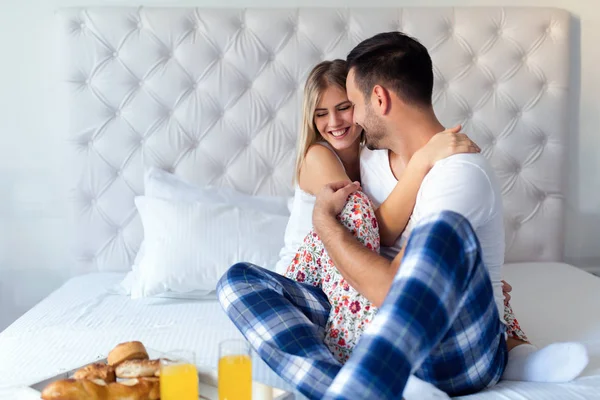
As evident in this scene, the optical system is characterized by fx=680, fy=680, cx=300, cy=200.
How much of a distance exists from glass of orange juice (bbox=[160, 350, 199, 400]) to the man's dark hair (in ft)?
2.88

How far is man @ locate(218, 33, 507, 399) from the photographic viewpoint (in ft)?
3.91

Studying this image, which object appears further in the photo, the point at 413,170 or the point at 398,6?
the point at 398,6

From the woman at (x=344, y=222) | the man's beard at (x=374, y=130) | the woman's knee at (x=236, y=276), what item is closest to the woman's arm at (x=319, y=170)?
the woman at (x=344, y=222)

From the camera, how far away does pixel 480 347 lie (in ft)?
4.63

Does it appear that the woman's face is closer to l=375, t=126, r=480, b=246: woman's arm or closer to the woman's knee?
l=375, t=126, r=480, b=246: woman's arm

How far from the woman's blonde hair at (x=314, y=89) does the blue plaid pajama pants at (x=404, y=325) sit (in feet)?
1.71

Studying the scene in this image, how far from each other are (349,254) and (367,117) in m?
0.40

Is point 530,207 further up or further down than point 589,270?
further up

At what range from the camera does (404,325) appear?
3.90 feet

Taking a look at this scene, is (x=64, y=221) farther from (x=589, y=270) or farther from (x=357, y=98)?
(x=589, y=270)

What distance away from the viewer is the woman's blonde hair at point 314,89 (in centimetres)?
207

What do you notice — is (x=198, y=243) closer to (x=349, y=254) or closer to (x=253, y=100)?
(x=253, y=100)

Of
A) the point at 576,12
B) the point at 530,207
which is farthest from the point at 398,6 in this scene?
the point at 530,207

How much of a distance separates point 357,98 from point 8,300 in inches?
69.3
